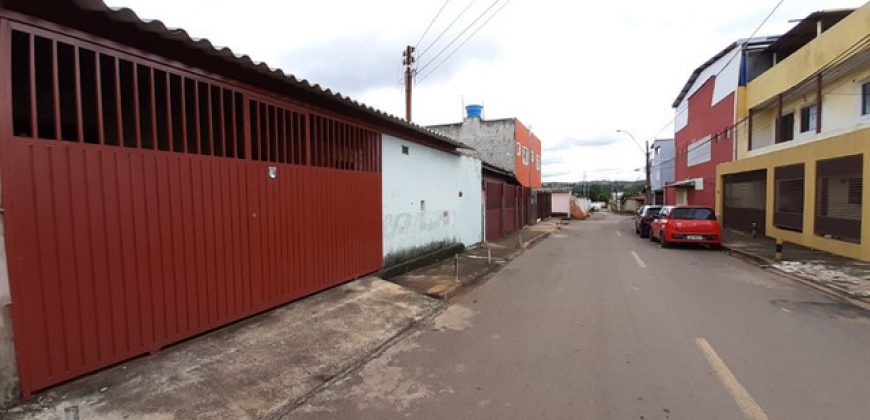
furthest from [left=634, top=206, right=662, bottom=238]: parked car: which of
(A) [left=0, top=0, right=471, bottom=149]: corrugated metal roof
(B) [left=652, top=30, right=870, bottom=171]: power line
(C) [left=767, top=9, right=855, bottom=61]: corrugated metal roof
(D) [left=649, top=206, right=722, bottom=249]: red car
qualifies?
(A) [left=0, top=0, right=471, bottom=149]: corrugated metal roof

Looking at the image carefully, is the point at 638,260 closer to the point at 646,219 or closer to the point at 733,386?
the point at 646,219

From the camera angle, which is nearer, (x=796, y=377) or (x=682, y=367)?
(x=796, y=377)

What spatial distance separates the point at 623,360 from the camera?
15.3 ft

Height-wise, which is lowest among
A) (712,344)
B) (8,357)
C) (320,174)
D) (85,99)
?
(712,344)

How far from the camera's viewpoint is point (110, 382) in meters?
3.82

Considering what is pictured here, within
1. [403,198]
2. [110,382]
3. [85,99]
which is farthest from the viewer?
[403,198]

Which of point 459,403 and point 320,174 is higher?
point 320,174

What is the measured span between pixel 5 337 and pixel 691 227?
17.6 m

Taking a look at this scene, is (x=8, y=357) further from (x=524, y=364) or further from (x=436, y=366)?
(x=524, y=364)

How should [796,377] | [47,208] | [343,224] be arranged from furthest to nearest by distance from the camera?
[343,224] → [796,377] → [47,208]

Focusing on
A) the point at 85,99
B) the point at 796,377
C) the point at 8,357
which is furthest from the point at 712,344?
the point at 85,99

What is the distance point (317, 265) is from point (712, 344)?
5.51 m

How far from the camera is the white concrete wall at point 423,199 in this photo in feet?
31.4

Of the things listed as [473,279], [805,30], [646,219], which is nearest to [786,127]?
[805,30]
